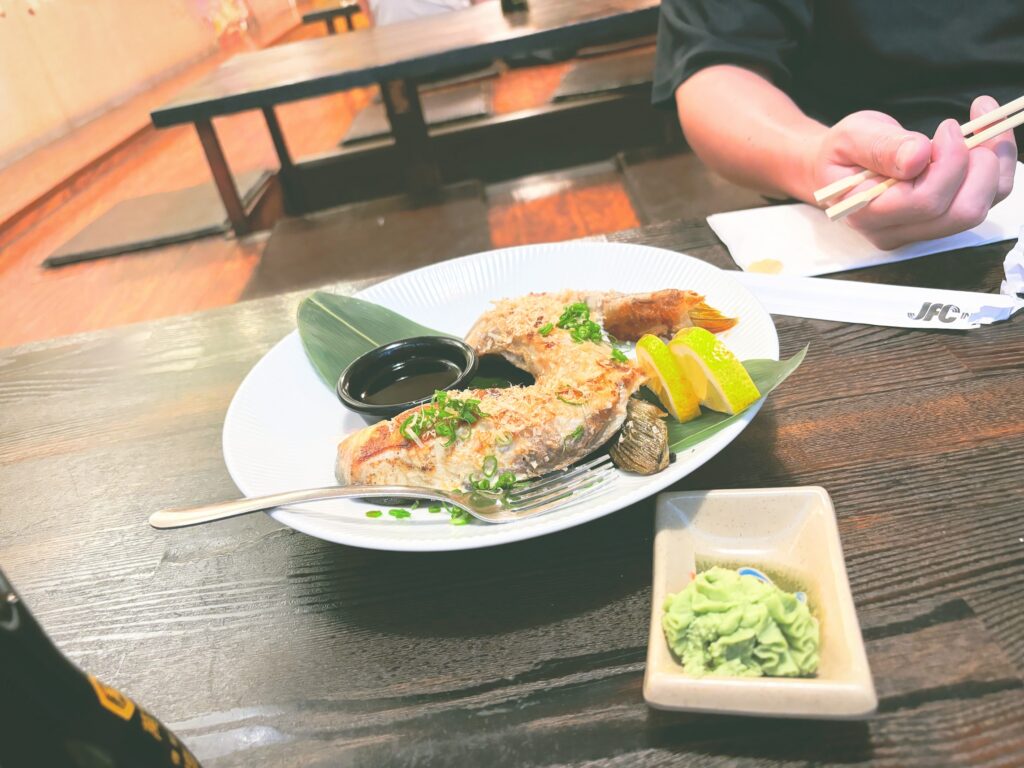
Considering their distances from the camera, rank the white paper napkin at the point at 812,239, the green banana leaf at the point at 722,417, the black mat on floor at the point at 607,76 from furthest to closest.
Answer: the black mat on floor at the point at 607,76
the white paper napkin at the point at 812,239
the green banana leaf at the point at 722,417

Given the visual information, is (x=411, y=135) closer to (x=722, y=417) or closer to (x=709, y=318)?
(x=709, y=318)

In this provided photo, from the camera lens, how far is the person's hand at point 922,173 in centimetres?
127

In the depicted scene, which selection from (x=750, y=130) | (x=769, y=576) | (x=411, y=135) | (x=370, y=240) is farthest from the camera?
(x=411, y=135)

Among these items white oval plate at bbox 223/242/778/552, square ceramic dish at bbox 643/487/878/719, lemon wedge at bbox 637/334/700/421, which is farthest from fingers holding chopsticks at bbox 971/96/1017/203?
square ceramic dish at bbox 643/487/878/719

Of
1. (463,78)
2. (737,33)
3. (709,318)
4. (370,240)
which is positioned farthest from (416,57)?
(463,78)

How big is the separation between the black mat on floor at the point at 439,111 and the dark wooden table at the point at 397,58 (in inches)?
28.8

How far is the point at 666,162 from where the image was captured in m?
3.87

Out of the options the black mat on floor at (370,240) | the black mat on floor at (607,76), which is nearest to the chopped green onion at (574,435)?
the black mat on floor at (370,240)

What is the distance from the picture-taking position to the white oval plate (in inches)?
33.8

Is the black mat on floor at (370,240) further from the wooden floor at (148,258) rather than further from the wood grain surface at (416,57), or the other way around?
the wood grain surface at (416,57)

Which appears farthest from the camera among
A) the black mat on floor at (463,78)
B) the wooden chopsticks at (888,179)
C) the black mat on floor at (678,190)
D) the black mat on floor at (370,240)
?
the black mat on floor at (463,78)

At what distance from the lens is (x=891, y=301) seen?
4.09 ft

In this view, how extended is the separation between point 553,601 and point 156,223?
4.98 meters

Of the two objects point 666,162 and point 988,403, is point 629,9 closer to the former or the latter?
point 666,162
